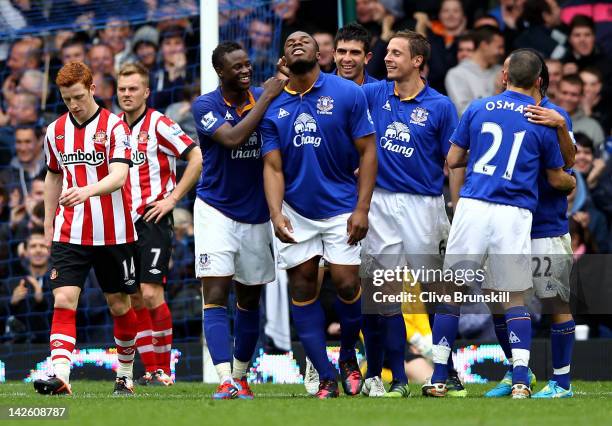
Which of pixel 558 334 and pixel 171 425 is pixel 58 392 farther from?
pixel 558 334

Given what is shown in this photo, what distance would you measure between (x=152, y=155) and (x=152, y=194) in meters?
0.31

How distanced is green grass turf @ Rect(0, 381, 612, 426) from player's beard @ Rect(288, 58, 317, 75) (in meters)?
1.98

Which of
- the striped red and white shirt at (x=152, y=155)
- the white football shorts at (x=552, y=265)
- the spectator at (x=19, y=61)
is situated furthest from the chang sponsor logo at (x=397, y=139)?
the spectator at (x=19, y=61)

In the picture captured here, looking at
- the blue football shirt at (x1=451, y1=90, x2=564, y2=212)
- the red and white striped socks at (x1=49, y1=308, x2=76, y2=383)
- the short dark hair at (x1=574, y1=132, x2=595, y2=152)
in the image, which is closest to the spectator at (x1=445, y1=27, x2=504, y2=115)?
the short dark hair at (x1=574, y1=132, x2=595, y2=152)

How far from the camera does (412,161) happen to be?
8414 millimetres

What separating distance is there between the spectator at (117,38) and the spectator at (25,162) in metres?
1.14

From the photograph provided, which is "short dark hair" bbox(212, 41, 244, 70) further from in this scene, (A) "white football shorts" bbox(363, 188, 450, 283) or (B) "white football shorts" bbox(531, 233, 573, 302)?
(B) "white football shorts" bbox(531, 233, 573, 302)

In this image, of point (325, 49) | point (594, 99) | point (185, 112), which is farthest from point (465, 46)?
point (185, 112)

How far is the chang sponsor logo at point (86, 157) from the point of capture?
846 centimetres

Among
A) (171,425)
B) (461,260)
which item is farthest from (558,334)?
(171,425)

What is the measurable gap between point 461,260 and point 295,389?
226 cm

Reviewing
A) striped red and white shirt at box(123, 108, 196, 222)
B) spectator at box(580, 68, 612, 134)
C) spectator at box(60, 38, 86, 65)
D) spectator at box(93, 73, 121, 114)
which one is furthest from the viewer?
spectator at box(60, 38, 86, 65)

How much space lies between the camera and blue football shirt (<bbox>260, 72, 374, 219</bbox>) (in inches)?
307

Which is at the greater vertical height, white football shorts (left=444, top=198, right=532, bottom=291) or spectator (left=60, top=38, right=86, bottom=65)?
spectator (left=60, top=38, right=86, bottom=65)
